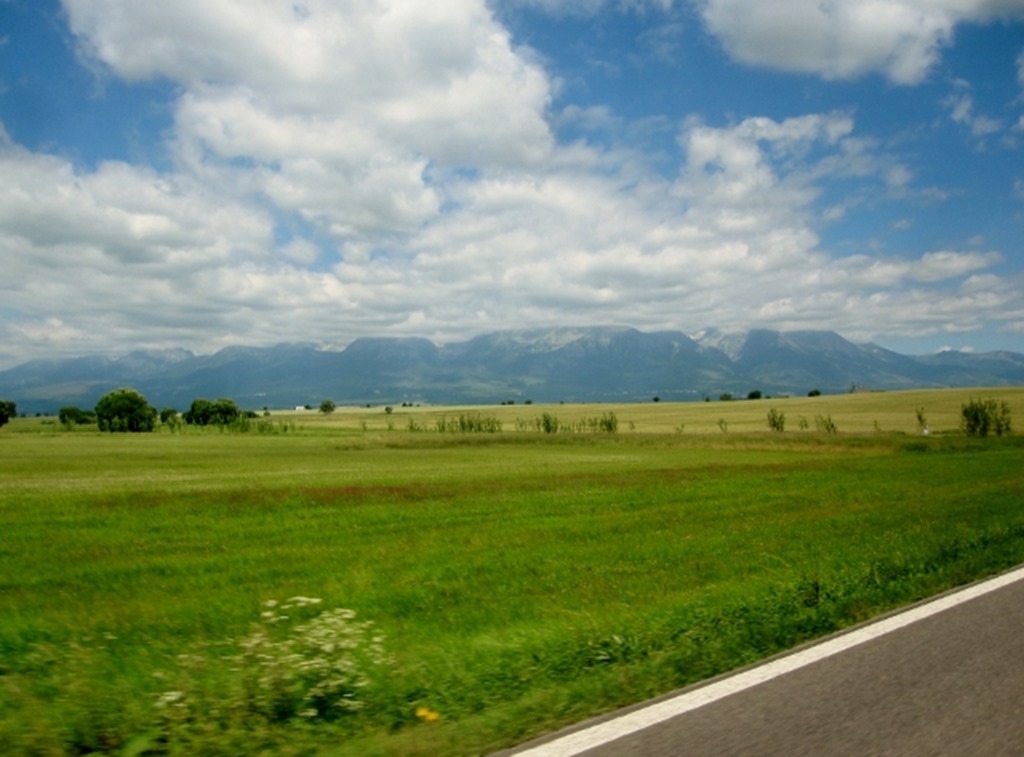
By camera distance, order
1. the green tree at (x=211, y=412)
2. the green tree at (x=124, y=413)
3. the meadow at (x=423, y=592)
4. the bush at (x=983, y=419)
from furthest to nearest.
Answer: the green tree at (x=211, y=412) → the green tree at (x=124, y=413) → the bush at (x=983, y=419) → the meadow at (x=423, y=592)

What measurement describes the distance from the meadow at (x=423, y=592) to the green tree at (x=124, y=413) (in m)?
102

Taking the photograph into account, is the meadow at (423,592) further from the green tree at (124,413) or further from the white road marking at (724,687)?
the green tree at (124,413)

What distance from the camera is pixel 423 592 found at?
11820 millimetres

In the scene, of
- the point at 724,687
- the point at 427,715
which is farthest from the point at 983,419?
the point at 427,715

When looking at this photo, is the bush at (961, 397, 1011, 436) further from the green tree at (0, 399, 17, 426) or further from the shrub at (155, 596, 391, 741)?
the green tree at (0, 399, 17, 426)

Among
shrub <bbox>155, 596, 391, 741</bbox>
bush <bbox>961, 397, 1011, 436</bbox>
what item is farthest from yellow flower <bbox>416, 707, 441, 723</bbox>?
bush <bbox>961, 397, 1011, 436</bbox>

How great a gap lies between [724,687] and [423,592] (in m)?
6.54

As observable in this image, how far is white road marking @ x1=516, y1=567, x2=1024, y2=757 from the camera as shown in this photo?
5129mm

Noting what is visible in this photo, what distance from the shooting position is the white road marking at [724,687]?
16.8 feet

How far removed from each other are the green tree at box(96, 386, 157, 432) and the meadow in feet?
335

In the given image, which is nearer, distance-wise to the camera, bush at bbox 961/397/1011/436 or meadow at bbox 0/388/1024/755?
meadow at bbox 0/388/1024/755

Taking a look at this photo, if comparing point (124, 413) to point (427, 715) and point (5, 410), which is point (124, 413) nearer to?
point (5, 410)

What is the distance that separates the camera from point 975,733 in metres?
5.18

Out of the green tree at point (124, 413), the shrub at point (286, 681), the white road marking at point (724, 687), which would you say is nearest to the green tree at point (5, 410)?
the green tree at point (124, 413)
